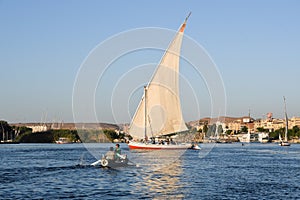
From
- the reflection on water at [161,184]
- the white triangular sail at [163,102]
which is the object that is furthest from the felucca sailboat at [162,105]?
the reflection on water at [161,184]

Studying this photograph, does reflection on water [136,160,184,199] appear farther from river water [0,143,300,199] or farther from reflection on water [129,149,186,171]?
reflection on water [129,149,186,171]

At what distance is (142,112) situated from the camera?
90.7m

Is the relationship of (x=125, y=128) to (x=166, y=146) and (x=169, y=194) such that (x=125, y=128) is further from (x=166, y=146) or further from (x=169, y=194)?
(x=169, y=194)

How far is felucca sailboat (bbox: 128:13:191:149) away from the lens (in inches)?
3335

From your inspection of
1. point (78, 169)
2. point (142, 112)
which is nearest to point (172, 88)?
point (142, 112)

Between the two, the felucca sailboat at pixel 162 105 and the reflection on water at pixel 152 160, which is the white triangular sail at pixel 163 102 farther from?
the reflection on water at pixel 152 160

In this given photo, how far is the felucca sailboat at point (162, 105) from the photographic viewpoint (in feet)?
278

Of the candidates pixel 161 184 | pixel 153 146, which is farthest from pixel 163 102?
pixel 161 184

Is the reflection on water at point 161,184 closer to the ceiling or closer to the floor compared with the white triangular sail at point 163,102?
closer to the floor

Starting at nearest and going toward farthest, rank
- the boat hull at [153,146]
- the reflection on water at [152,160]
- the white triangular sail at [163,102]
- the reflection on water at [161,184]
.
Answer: the reflection on water at [161,184] → the reflection on water at [152,160] → the white triangular sail at [163,102] → the boat hull at [153,146]

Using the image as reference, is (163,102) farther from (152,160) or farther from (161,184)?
(161,184)

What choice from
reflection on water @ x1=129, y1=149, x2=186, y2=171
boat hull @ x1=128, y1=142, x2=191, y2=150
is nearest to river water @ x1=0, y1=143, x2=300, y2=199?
reflection on water @ x1=129, y1=149, x2=186, y2=171

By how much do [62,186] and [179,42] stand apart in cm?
5476

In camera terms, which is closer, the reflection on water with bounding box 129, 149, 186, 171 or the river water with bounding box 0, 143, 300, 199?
the river water with bounding box 0, 143, 300, 199
